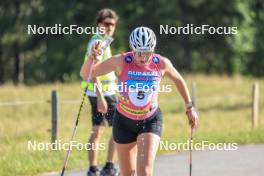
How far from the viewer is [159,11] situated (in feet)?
134

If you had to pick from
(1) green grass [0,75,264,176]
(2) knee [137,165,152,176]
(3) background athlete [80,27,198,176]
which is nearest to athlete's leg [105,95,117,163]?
(1) green grass [0,75,264,176]

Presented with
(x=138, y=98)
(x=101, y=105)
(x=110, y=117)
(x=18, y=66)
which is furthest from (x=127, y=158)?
(x=18, y=66)

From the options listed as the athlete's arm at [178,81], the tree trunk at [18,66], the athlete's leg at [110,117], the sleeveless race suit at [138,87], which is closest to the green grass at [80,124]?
the athlete's leg at [110,117]

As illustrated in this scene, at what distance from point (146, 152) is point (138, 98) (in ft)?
1.98

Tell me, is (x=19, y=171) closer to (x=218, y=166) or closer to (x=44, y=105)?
(x=218, y=166)

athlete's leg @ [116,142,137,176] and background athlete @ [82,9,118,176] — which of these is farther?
background athlete @ [82,9,118,176]

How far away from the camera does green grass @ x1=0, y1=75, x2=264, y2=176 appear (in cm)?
1095

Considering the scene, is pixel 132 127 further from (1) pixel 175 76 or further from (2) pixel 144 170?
(1) pixel 175 76

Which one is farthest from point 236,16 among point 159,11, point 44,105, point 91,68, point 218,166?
point 91,68

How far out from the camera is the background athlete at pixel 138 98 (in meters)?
7.14

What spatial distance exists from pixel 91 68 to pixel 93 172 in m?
2.21

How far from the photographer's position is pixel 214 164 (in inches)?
436

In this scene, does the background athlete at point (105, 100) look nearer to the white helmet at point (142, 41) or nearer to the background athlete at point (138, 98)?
the background athlete at point (138, 98)

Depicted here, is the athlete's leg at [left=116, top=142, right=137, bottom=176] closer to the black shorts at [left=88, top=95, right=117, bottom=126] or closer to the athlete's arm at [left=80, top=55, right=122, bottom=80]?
the athlete's arm at [left=80, top=55, right=122, bottom=80]
